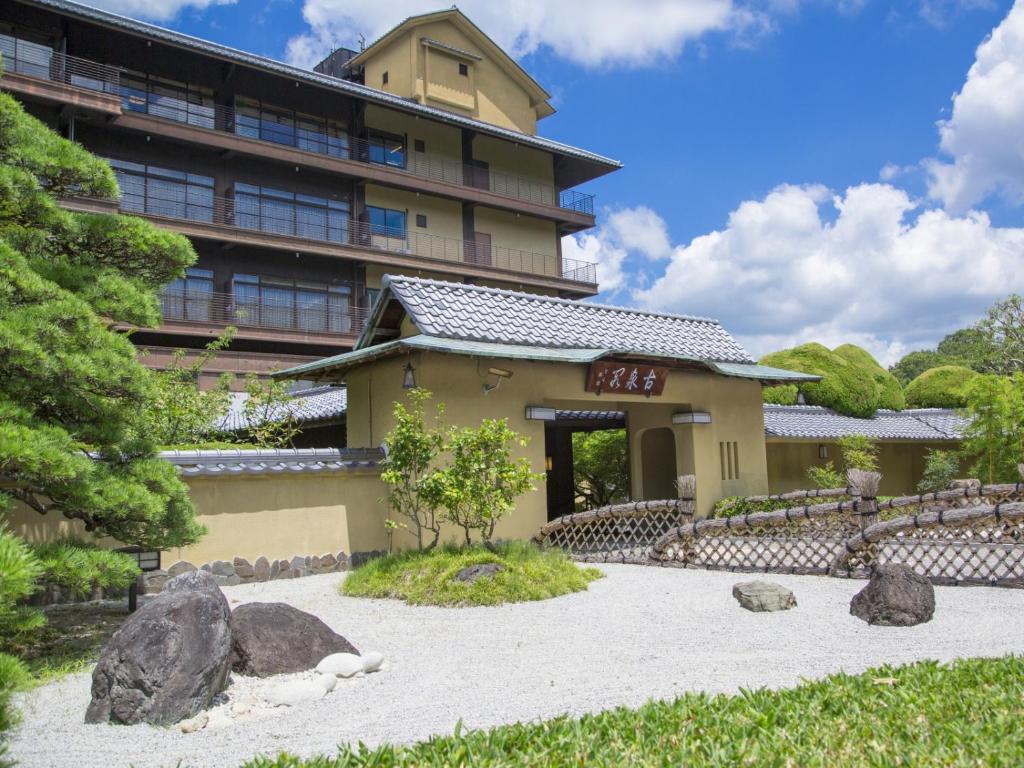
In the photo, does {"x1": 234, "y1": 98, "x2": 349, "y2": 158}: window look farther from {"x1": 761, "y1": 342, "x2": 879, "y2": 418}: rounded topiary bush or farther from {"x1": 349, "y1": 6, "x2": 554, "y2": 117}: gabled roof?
{"x1": 761, "y1": 342, "x2": 879, "y2": 418}: rounded topiary bush

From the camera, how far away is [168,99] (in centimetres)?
2600

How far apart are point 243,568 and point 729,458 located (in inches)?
336

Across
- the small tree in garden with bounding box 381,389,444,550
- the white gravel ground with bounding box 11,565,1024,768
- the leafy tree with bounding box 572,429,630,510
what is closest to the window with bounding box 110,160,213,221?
the leafy tree with bounding box 572,429,630,510

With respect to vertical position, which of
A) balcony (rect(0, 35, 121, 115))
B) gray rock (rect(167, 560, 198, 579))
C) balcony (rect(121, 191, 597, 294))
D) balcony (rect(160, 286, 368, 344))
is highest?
balcony (rect(0, 35, 121, 115))

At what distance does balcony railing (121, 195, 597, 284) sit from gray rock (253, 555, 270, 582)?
17.5m

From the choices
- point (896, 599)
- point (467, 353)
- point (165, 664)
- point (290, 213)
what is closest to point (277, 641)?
point (165, 664)

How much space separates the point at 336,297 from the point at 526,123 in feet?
39.9

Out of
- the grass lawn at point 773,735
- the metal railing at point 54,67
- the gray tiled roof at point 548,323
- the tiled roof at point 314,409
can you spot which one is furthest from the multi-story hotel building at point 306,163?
the grass lawn at point 773,735

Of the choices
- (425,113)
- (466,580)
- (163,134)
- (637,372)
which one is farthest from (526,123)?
(466,580)

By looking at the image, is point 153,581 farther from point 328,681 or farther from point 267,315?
point 267,315

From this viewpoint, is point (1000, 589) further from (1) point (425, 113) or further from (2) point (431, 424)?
(1) point (425, 113)

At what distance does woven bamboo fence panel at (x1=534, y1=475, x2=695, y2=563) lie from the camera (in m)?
11.6

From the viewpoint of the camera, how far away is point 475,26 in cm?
3275

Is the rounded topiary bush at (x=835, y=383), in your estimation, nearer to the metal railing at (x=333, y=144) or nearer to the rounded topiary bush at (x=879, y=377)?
the rounded topiary bush at (x=879, y=377)
